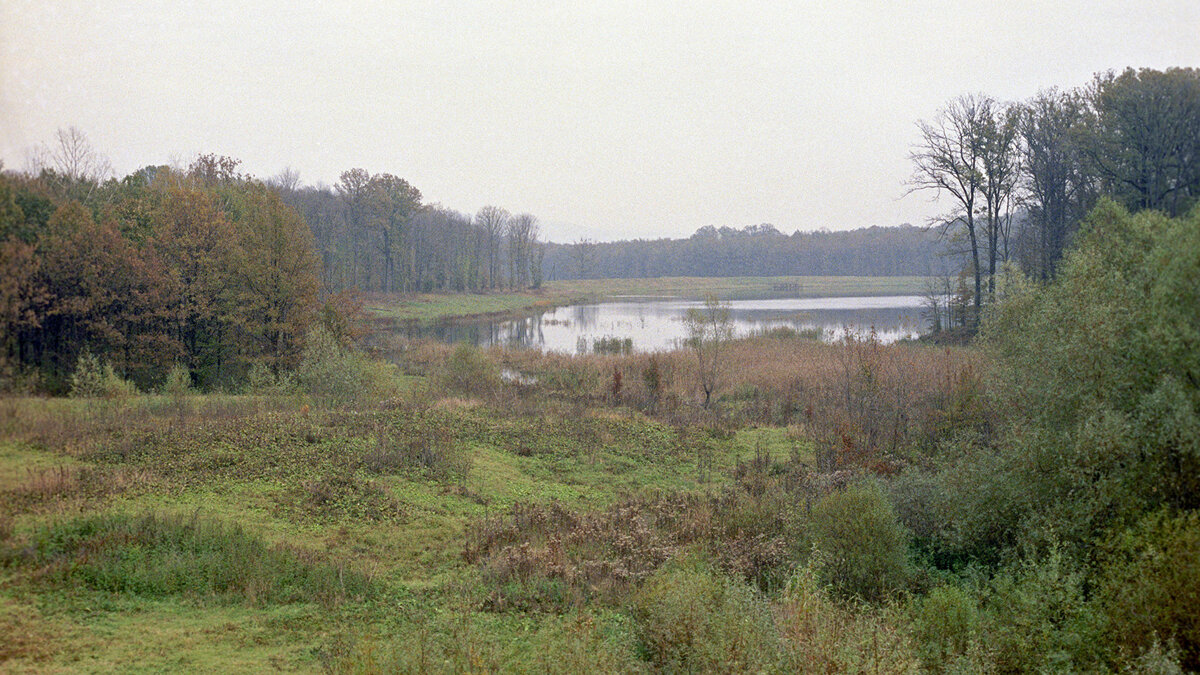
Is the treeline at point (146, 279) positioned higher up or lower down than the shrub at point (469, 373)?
higher up

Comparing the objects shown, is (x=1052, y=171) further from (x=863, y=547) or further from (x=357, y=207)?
(x=357, y=207)

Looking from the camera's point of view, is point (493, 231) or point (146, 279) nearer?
point (146, 279)

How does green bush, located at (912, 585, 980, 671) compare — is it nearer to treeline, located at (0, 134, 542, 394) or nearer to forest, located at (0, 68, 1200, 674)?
forest, located at (0, 68, 1200, 674)

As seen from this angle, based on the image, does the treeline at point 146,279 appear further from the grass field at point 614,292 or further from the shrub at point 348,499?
the grass field at point 614,292

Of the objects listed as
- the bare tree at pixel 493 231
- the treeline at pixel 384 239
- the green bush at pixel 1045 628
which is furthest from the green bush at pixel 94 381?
the bare tree at pixel 493 231

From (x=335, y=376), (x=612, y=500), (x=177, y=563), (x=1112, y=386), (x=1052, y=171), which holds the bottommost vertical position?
(x=612, y=500)

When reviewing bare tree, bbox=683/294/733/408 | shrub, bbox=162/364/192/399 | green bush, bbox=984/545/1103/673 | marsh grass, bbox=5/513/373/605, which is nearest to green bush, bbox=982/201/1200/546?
green bush, bbox=984/545/1103/673

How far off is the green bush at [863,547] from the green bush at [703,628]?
2.50m

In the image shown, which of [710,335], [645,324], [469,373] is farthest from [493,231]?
[710,335]

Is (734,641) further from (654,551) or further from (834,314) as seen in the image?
(834,314)

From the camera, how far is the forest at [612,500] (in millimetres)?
6414

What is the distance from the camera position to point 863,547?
30.5 ft

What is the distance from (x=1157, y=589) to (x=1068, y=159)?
22517 mm

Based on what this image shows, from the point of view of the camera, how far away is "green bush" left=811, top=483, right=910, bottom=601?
909cm
